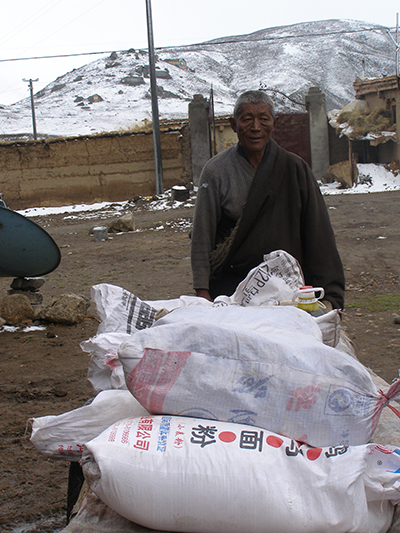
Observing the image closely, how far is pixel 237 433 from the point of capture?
1.21 metres

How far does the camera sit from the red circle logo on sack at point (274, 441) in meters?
1.18

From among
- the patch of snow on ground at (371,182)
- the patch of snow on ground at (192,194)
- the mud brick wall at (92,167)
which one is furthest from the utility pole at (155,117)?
the patch of snow on ground at (371,182)

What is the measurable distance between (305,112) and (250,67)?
2865 inches

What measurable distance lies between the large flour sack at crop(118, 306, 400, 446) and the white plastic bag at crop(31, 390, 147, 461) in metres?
0.14

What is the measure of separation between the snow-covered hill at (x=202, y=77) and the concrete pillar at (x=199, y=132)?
29.8 meters

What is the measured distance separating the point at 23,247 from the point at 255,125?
2.89m

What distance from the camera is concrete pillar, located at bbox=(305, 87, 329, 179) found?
624 inches

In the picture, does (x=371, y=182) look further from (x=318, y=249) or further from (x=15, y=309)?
(x=318, y=249)

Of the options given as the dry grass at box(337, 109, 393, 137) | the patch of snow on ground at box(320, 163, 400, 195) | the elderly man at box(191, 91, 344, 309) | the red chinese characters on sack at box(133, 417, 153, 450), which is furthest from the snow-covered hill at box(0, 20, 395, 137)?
the red chinese characters on sack at box(133, 417, 153, 450)

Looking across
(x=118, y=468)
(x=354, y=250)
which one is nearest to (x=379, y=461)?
(x=118, y=468)

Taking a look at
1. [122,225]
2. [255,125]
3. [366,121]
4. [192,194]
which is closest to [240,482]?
[255,125]

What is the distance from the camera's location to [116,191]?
Result: 56.0 ft

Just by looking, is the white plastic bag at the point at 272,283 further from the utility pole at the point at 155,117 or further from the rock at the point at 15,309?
the utility pole at the point at 155,117

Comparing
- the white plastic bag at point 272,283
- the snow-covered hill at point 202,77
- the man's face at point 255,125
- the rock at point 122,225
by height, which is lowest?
the rock at point 122,225
